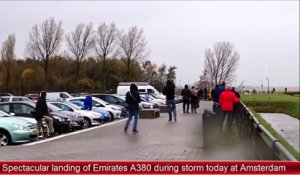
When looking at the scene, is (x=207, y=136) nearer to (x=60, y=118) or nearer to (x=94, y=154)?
(x=94, y=154)

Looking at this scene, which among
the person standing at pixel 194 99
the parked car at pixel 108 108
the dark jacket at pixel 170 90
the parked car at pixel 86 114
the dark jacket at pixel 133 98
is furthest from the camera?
the person standing at pixel 194 99

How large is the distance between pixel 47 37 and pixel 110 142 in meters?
14.9

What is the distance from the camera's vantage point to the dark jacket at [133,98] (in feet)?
55.4

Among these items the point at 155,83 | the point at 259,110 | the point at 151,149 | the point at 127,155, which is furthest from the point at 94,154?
the point at 155,83

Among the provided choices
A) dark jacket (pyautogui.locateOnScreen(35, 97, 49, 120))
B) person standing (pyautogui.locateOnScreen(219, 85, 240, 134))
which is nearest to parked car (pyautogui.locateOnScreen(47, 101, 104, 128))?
dark jacket (pyautogui.locateOnScreen(35, 97, 49, 120))

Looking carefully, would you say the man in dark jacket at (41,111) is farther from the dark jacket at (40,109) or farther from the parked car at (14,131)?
the parked car at (14,131)

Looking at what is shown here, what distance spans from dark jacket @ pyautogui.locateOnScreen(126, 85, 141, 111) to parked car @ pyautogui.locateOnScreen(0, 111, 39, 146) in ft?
10.7

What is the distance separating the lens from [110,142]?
569 inches

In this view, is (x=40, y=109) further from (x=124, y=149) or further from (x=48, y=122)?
(x=124, y=149)
